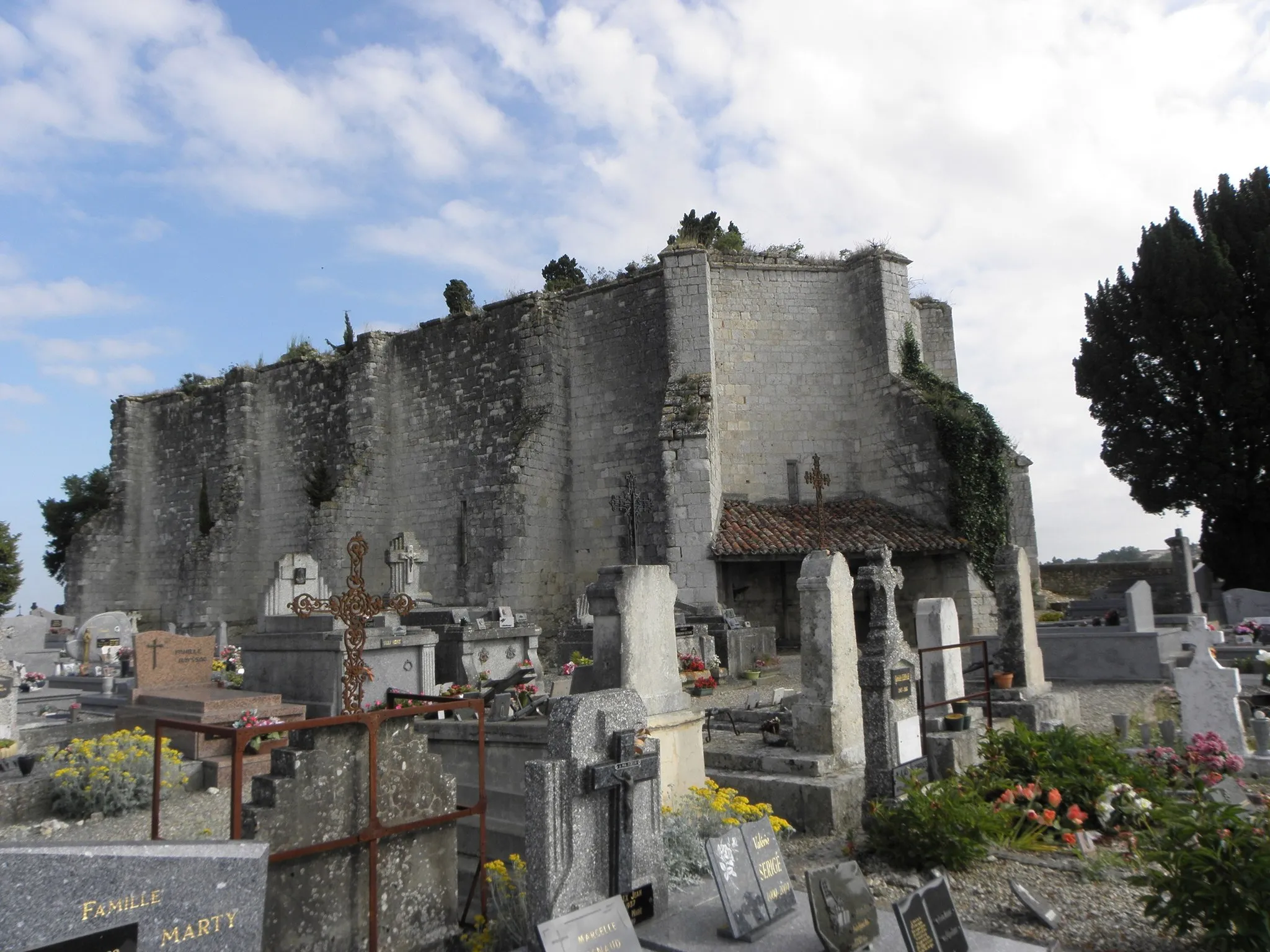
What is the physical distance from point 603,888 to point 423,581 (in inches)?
668

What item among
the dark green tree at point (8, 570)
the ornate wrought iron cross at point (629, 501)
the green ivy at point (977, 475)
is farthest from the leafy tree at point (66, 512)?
the green ivy at point (977, 475)

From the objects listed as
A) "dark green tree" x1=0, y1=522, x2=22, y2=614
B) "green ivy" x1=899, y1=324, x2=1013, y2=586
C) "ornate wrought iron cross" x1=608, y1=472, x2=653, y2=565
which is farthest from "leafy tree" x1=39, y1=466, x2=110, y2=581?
"green ivy" x1=899, y1=324, x2=1013, y2=586

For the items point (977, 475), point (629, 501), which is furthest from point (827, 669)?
point (977, 475)

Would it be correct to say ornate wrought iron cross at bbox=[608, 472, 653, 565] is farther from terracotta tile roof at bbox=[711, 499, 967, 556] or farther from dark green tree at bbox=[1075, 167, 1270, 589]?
dark green tree at bbox=[1075, 167, 1270, 589]

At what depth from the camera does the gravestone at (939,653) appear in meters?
8.23

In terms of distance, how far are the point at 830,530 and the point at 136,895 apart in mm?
15444

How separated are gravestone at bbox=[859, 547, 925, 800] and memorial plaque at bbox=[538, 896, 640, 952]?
2781mm

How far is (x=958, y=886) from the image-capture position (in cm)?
476

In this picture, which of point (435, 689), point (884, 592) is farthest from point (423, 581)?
point (884, 592)

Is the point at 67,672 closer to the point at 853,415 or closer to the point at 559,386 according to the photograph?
the point at 559,386

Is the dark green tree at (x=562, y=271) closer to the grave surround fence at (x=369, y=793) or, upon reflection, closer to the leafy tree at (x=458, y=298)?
the leafy tree at (x=458, y=298)

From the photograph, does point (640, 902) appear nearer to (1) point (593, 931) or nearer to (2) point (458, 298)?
(1) point (593, 931)

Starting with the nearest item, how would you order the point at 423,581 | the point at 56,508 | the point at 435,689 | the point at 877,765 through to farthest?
the point at 877,765 < the point at 435,689 < the point at 423,581 < the point at 56,508

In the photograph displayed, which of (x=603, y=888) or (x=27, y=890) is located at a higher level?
(x=27, y=890)
